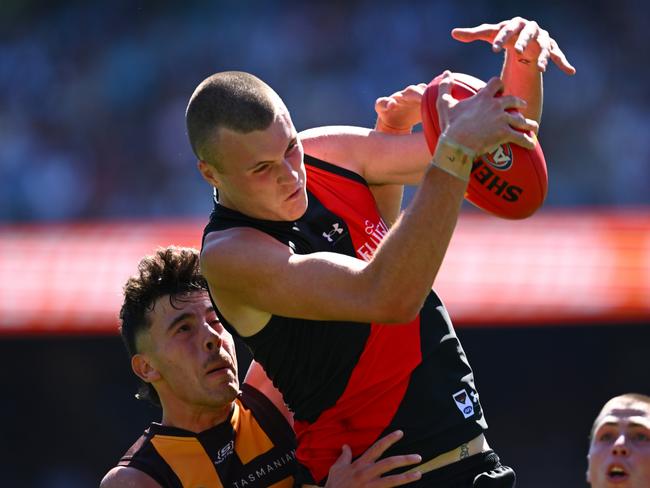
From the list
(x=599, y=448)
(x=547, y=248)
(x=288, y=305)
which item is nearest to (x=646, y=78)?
(x=547, y=248)

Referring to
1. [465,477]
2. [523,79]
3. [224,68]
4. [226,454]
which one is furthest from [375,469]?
[224,68]

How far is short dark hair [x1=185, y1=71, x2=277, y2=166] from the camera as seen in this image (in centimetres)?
333

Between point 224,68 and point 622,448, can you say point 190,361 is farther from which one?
point 224,68

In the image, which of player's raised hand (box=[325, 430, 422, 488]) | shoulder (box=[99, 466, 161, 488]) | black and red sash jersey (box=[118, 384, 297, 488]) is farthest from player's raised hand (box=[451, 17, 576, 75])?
shoulder (box=[99, 466, 161, 488])

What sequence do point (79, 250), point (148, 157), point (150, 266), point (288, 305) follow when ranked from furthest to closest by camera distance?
point (148, 157) → point (79, 250) → point (150, 266) → point (288, 305)

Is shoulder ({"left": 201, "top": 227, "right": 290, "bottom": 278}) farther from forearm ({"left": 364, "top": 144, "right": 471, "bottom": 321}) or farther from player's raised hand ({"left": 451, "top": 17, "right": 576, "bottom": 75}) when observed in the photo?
player's raised hand ({"left": 451, "top": 17, "right": 576, "bottom": 75})

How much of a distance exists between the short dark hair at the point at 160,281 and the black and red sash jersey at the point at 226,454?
0.42 meters

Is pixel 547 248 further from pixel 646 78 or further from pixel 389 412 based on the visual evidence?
pixel 646 78

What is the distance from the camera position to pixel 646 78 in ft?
36.1

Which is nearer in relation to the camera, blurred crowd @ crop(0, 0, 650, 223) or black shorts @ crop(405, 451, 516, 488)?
black shorts @ crop(405, 451, 516, 488)

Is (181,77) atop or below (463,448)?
atop

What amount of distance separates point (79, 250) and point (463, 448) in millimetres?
5064

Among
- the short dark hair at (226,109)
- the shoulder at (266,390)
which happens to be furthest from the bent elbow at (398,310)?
the shoulder at (266,390)

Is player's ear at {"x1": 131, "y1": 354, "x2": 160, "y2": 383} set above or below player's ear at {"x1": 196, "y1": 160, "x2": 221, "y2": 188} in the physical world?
below
